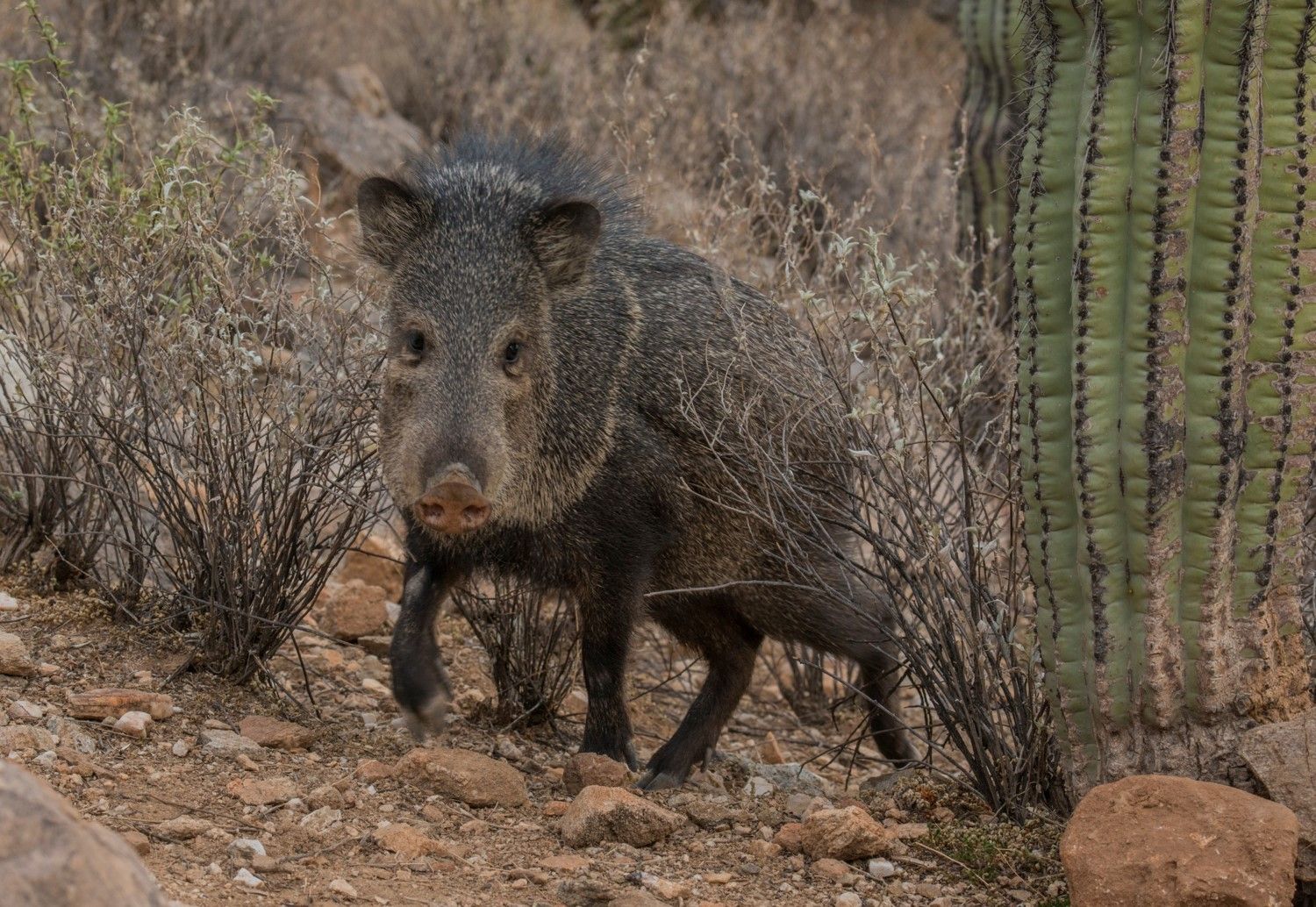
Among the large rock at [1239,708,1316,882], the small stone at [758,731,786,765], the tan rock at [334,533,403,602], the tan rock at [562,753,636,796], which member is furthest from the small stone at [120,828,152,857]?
the tan rock at [334,533,403,602]

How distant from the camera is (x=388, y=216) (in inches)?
145

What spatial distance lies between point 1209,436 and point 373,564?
3.03 m

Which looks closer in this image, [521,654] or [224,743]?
[224,743]

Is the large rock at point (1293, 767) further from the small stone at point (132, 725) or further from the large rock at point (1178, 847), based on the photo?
the small stone at point (132, 725)

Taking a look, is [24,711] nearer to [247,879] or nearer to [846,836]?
[247,879]

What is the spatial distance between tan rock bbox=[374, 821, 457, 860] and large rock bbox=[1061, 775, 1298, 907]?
46.2 inches

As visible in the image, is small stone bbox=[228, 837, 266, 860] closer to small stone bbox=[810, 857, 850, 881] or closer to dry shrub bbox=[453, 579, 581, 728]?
small stone bbox=[810, 857, 850, 881]

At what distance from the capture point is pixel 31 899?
177 centimetres

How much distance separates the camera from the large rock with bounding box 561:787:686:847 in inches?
127

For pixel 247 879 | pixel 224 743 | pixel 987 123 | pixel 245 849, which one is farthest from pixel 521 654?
pixel 987 123

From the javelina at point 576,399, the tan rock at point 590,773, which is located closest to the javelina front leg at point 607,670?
the javelina at point 576,399

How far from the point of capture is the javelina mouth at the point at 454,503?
3098 millimetres

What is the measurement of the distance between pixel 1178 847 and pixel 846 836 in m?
0.69

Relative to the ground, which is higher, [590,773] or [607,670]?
[607,670]
